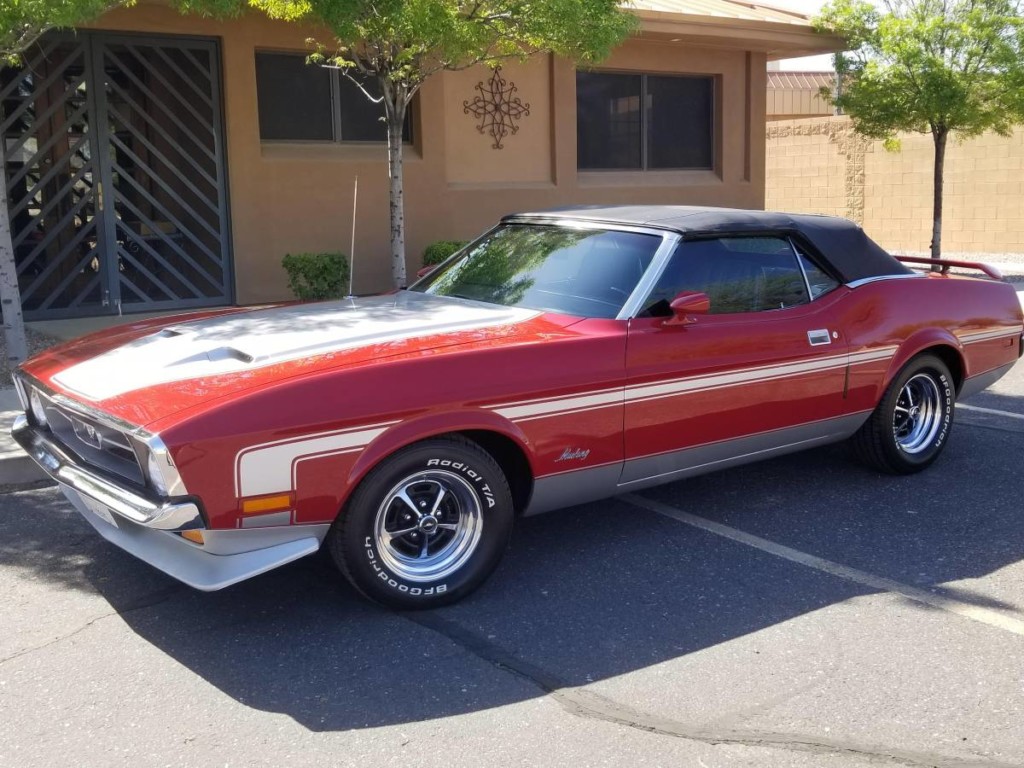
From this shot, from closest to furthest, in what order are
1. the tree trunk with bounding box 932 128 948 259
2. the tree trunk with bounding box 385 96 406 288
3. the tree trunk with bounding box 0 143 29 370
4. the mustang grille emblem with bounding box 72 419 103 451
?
1. the mustang grille emblem with bounding box 72 419 103 451
2. the tree trunk with bounding box 0 143 29 370
3. the tree trunk with bounding box 385 96 406 288
4. the tree trunk with bounding box 932 128 948 259

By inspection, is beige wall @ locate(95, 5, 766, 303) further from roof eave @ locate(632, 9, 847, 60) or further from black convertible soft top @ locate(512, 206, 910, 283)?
black convertible soft top @ locate(512, 206, 910, 283)

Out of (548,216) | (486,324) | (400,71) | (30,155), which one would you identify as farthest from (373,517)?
(30,155)

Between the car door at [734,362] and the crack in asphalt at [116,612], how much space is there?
2.05 meters

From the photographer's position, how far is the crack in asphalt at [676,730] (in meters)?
3.28

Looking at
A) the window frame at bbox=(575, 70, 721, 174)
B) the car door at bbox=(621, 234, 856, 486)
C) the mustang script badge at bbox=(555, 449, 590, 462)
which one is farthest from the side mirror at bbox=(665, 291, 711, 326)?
the window frame at bbox=(575, 70, 721, 174)

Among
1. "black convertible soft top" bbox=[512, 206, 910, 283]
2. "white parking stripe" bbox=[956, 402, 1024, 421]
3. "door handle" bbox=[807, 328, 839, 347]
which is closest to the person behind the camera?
"black convertible soft top" bbox=[512, 206, 910, 283]

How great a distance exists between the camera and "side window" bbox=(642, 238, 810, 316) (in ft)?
16.9

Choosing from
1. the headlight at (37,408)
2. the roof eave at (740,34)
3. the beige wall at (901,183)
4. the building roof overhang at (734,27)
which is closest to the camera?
the headlight at (37,408)

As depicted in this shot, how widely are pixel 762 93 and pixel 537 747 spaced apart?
14947 mm

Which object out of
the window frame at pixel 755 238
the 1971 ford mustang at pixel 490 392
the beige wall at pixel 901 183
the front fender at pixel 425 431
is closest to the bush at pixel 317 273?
the 1971 ford mustang at pixel 490 392

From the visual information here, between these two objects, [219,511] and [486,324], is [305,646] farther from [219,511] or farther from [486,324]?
[486,324]

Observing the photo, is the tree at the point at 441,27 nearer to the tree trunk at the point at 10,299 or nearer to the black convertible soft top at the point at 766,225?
the tree trunk at the point at 10,299

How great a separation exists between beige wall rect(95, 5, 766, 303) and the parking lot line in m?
7.60

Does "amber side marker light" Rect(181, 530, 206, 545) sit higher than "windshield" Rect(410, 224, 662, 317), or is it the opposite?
"windshield" Rect(410, 224, 662, 317)
